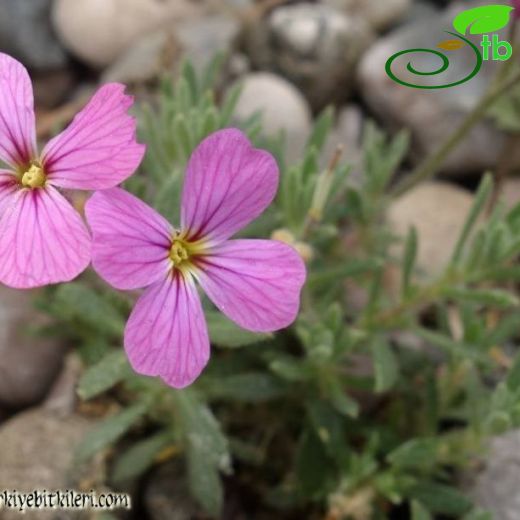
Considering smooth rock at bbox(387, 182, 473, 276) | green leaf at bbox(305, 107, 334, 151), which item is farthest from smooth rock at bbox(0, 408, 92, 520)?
smooth rock at bbox(387, 182, 473, 276)

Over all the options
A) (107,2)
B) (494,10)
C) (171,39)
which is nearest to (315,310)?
(494,10)

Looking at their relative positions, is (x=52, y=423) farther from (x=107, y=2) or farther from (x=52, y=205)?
(x=107, y=2)

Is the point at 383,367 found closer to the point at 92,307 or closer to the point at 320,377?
the point at 320,377

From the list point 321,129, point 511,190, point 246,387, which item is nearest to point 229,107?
point 321,129

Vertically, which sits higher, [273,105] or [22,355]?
[273,105]

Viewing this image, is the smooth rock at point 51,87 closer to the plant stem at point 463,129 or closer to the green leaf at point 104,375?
the plant stem at point 463,129

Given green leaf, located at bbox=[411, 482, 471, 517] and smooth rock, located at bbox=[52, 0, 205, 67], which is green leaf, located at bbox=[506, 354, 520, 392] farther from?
smooth rock, located at bbox=[52, 0, 205, 67]

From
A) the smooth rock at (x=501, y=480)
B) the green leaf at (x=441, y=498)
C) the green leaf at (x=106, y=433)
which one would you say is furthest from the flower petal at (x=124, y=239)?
the smooth rock at (x=501, y=480)
